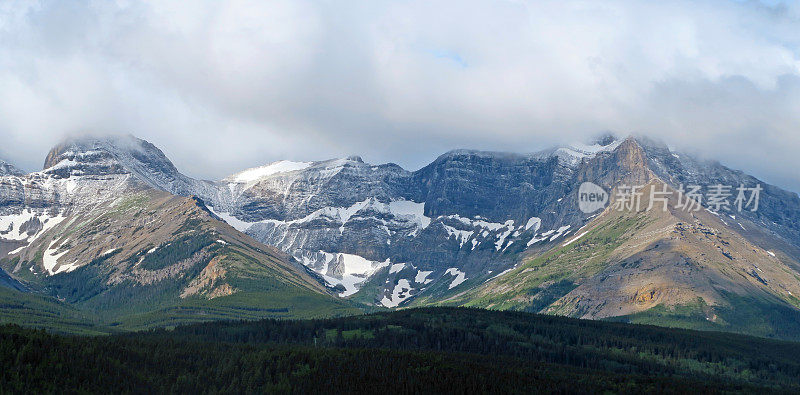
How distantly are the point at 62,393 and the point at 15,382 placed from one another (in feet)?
32.2

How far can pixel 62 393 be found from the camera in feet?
652

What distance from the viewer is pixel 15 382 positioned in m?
196
